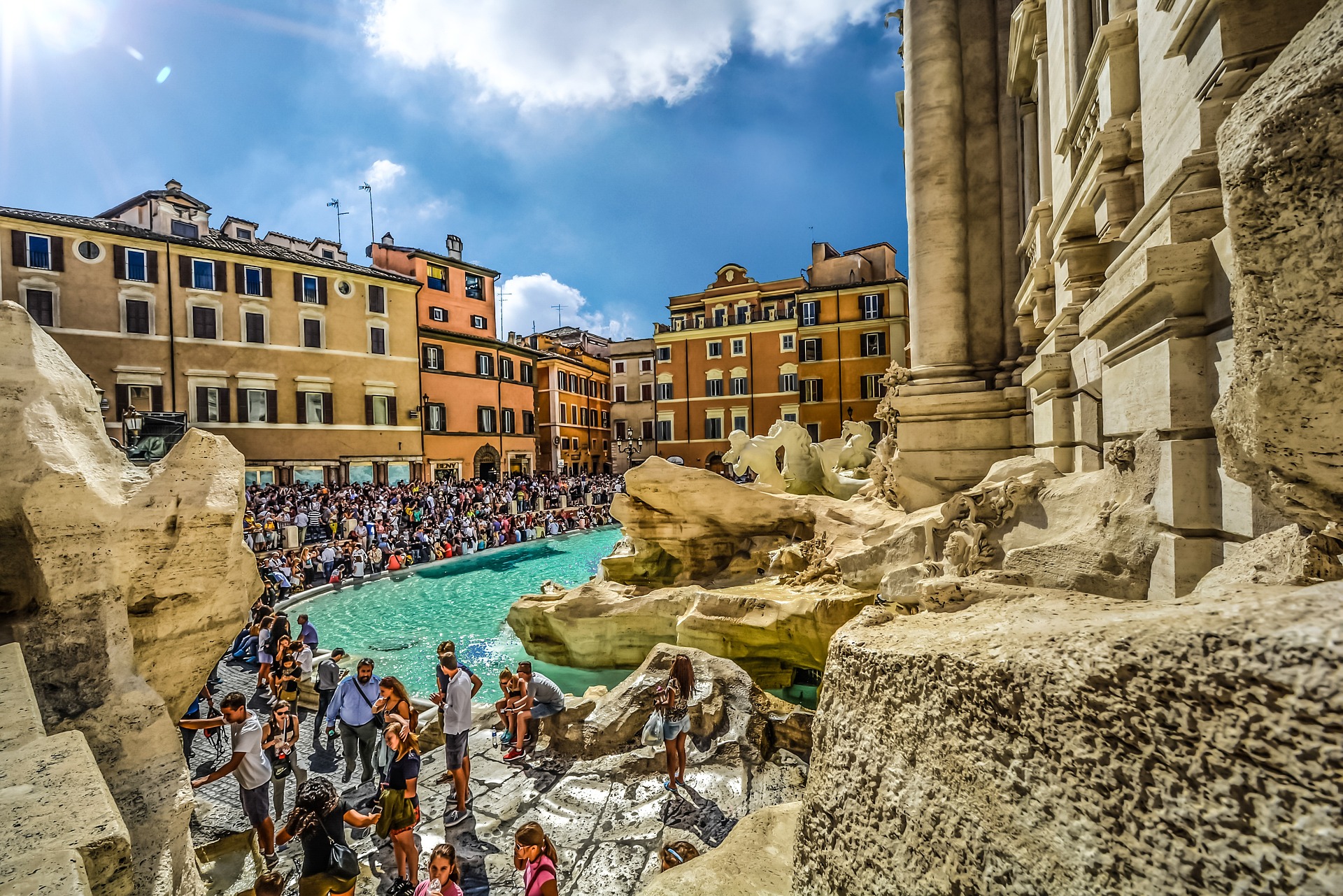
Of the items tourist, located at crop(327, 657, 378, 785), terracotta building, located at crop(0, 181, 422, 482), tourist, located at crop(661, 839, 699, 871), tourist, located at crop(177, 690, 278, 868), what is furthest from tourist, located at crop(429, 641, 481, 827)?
terracotta building, located at crop(0, 181, 422, 482)

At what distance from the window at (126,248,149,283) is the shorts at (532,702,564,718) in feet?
87.2

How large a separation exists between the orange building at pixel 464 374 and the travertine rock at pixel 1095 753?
99.4ft

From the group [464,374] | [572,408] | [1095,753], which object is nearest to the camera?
[1095,753]

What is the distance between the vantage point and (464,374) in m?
31.7

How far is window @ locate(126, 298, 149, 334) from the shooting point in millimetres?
22734

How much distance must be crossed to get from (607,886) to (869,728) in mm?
3330

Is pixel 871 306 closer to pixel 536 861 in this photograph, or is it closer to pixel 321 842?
pixel 536 861

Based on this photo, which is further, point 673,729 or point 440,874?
point 673,729

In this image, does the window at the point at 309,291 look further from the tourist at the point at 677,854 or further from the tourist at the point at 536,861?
the tourist at the point at 677,854

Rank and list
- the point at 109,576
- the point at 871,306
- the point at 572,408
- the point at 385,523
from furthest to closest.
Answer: the point at 572,408 → the point at 871,306 → the point at 385,523 → the point at 109,576

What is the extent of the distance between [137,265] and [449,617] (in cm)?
2076

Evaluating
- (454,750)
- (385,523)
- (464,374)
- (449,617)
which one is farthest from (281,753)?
(464,374)

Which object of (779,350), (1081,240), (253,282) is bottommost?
(1081,240)

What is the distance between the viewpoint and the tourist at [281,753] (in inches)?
214
